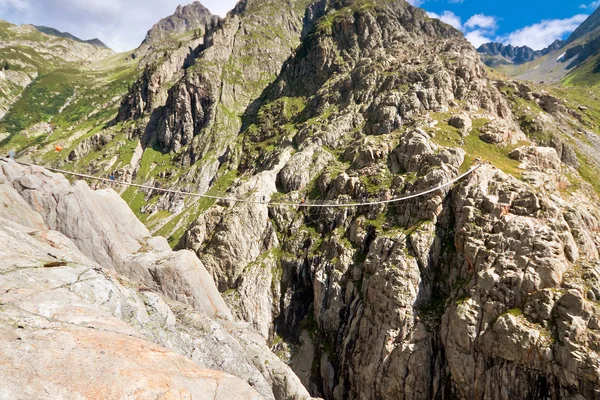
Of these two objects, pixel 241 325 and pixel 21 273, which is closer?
pixel 21 273

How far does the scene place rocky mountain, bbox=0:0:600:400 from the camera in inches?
1196

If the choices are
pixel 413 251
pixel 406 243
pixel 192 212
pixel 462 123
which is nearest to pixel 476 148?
pixel 462 123

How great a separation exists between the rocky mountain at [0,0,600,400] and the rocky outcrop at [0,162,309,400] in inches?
13.3

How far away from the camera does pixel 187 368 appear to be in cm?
1285

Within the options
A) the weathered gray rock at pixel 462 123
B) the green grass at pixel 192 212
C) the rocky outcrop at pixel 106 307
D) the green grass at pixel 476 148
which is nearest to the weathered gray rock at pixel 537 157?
the green grass at pixel 476 148

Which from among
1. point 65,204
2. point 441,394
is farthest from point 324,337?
point 65,204

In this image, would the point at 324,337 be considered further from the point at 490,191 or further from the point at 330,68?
the point at 330,68

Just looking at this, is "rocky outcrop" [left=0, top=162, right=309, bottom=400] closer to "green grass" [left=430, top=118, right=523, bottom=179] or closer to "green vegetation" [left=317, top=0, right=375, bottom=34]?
"green grass" [left=430, top=118, right=523, bottom=179]

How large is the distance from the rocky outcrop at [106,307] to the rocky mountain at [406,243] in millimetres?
337

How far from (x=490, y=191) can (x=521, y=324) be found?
19.1 meters

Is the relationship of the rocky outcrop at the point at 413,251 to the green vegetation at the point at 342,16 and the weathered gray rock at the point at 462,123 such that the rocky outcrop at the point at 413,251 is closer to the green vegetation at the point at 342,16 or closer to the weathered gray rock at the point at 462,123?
the weathered gray rock at the point at 462,123

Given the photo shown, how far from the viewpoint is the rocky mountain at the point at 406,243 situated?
30391 mm

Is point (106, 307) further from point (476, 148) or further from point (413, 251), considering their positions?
point (476, 148)

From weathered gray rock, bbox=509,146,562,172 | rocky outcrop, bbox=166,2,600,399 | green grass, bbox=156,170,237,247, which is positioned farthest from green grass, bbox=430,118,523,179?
green grass, bbox=156,170,237,247
